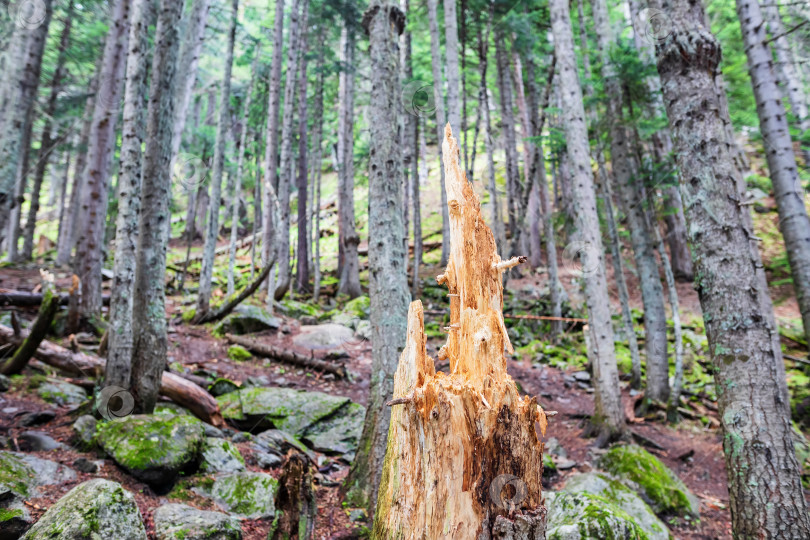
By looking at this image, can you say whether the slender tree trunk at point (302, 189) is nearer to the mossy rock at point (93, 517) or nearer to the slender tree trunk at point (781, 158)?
the mossy rock at point (93, 517)

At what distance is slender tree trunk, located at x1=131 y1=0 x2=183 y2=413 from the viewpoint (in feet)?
15.7

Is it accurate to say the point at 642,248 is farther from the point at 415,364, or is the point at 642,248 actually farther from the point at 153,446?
the point at 153,446

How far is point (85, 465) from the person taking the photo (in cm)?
381

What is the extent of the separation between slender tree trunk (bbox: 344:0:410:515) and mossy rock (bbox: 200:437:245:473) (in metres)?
1.33

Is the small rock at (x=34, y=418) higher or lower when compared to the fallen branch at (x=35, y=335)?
lower

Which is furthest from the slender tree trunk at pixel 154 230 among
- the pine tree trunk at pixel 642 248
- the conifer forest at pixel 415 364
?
the pine tree trunk at pixel 642 248

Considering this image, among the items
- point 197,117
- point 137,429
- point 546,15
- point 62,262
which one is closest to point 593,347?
point 137,429

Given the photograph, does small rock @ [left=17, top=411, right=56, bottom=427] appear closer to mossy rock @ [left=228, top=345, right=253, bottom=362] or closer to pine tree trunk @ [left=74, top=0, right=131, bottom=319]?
pine tree trunk @ [left=74, top=0, right=131, bottom=319]

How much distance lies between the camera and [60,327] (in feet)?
25.9

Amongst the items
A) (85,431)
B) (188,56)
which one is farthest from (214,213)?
(85,431)

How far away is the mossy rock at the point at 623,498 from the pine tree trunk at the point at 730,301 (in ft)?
3.71

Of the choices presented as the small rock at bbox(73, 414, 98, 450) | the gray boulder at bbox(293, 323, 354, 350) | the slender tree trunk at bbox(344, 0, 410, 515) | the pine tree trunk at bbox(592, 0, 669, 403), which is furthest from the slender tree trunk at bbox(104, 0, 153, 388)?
the pine tree trunk at bbox(592, 0, 669, 403)

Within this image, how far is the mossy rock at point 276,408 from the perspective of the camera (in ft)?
20.7

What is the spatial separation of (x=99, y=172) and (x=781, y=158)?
1283 centimetres
